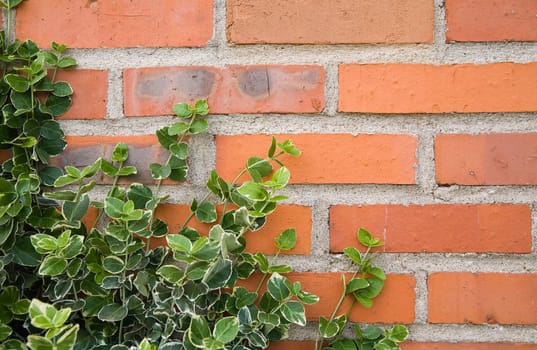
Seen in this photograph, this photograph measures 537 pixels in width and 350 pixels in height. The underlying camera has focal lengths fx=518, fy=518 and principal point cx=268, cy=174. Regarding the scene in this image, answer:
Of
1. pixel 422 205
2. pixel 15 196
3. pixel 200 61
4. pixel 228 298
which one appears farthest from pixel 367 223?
pixel 15 196

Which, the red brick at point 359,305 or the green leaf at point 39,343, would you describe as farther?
the red brick at point 359,305

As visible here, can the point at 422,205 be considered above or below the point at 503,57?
below

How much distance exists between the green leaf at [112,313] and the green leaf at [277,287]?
7.0 inches

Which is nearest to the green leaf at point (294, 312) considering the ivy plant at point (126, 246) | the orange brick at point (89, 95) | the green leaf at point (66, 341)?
the ivy plant at point (126, 246)

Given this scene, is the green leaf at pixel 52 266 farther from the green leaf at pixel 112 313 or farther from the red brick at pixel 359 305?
the red brick at pixel 359 305

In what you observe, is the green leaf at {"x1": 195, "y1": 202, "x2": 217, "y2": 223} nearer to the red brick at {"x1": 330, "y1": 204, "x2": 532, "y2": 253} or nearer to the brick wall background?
the brick wall background

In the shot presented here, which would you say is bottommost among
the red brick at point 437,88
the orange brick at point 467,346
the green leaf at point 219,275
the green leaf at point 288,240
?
the orange brick at point 467,346

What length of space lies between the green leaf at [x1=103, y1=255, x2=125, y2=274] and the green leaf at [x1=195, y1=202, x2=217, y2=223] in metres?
0.11

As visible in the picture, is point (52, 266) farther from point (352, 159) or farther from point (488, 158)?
point (488, 158)

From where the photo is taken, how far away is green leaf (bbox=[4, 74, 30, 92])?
25.4 inches

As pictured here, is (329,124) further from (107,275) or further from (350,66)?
(107,275)

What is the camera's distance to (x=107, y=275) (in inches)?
25.2

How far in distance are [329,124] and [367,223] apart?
0.14 m

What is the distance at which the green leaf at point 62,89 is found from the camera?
68 centimetres
